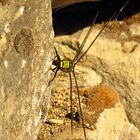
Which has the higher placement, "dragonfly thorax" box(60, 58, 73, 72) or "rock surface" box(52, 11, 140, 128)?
"rock surface" box(52, 11, 140, 128)

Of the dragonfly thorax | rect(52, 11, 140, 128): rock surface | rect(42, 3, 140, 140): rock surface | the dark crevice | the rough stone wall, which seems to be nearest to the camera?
the rough stone wall

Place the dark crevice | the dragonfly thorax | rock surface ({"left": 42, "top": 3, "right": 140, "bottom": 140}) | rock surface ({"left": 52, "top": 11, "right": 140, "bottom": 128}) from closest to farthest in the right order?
the dragonfly thorax
rock surface ({"left": 42, "top": 3, "right": 140, "bottom": 140})
rock surface ({"left": 52, "top": 11, "right": 140, "bottom": 128})
the dark crevice

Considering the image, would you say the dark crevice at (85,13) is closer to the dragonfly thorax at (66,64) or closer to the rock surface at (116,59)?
the rock surface at (116,59)

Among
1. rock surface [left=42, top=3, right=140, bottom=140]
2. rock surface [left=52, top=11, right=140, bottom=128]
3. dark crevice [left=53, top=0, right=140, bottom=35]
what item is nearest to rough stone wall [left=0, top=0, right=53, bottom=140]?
rock surface [left=42, top=3, right=140, bottom=140]

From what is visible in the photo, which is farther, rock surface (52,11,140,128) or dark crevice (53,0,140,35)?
dark crevice (53,0,140,35)

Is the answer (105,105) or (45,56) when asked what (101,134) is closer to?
(105,105)

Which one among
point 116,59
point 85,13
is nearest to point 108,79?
point 116,59

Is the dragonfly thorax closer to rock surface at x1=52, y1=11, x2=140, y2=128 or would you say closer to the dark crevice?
rock surface at x1=52, y1=11, x2=140, y2=128
